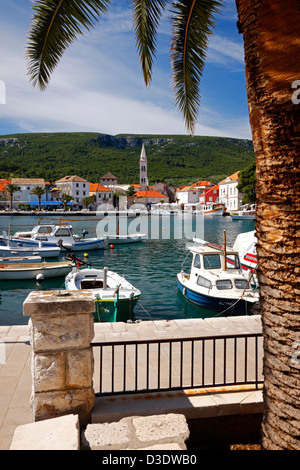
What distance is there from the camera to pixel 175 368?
6.68 m

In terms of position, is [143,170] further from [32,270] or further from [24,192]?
[32,270]

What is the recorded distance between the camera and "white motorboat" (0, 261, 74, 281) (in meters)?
22.5

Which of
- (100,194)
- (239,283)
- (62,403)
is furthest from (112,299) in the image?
(100,194)

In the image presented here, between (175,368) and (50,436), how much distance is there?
3.26 meters

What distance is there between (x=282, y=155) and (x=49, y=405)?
394 cm

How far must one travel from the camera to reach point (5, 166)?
164500 millimetres

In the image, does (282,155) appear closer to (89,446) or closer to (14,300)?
(89,446)

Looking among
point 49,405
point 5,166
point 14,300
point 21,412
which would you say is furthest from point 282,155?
point 5,166

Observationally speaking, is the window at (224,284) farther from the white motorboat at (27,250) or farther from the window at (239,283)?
the white motorboat at (27,250)

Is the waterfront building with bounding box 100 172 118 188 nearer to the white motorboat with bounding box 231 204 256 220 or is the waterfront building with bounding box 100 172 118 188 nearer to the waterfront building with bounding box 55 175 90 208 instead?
the waterfront building with bounding box 55 175 90 208

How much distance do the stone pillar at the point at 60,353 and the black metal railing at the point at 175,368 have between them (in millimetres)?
667

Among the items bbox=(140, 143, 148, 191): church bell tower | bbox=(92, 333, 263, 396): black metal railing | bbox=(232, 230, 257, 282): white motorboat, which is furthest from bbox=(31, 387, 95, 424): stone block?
bbox=(140, 143, 148, 191): church bell tower

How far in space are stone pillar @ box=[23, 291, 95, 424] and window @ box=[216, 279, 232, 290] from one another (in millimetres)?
12121

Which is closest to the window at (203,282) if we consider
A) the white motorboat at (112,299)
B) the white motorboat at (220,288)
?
the white motorboat at (220,288)
